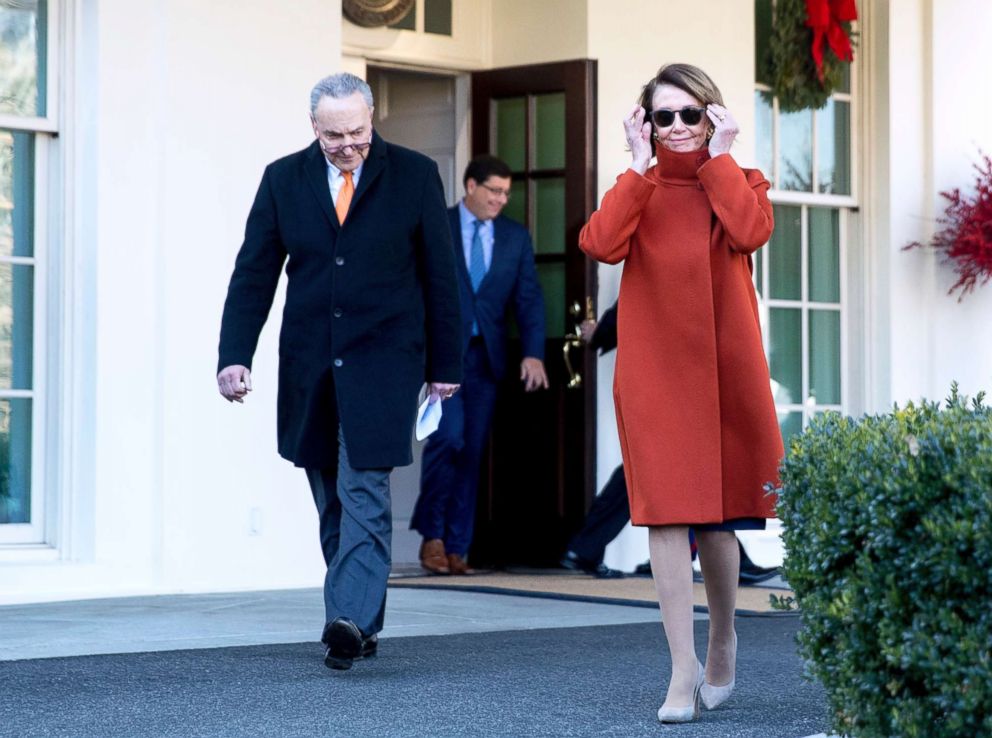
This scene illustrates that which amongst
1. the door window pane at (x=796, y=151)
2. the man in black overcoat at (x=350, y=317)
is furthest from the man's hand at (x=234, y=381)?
the door window pane at (x=796, y=151)

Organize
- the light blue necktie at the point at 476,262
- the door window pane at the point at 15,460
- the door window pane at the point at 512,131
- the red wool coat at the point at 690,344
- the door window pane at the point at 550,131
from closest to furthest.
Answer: the red wool coat at the point at 690,344, the door window pane at the point at 15,460, the light blue necktie at the point at 476,262, the door window pane at the point at 550,131, the door window pane at the point at 512,131

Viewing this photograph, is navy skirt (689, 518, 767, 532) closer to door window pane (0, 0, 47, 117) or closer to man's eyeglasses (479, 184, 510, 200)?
door window pane (0, 0, 47, 117)

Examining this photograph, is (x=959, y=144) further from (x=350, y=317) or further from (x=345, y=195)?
(x=350, y=317)

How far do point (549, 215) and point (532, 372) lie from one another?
87 centimetres

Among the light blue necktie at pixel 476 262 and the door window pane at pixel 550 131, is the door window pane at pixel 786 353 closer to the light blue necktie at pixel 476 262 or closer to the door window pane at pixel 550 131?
the door window pane at pixel 550 131

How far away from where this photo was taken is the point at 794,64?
10086 millimetres

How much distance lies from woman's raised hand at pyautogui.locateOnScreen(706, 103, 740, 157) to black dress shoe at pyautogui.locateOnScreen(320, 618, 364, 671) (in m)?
1.60

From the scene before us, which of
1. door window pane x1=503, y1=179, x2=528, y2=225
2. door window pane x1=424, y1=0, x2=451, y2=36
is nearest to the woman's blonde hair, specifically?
door window pane x1=503, y1=179, x2=528, y2=225

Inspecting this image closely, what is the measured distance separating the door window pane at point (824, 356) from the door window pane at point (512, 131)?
2.06m

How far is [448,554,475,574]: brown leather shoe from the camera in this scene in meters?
8.87

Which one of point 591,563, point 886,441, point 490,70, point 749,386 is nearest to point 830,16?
point 490,70

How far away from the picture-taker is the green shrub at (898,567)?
2.97m

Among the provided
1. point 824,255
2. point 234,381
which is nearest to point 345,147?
point 234,381

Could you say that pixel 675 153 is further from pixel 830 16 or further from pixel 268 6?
pixel 830 16
